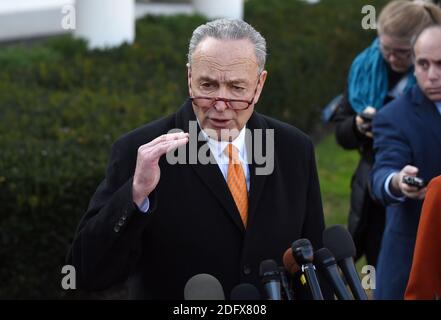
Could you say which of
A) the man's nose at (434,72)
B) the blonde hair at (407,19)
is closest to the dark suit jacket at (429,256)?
the man's nose at (434,72)

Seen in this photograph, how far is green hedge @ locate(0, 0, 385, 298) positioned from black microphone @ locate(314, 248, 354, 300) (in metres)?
3.11

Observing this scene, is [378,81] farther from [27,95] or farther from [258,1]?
[258,1]

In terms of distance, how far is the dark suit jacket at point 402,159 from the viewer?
4266 millimetres

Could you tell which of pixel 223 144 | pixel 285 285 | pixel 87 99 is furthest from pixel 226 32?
pixel 87 99

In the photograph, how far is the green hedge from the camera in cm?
560

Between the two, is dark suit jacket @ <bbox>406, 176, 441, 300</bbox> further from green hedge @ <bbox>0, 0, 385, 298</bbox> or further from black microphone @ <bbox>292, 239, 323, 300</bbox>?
green hedge @ <bbox>0, 0, 385, 298</bbox>

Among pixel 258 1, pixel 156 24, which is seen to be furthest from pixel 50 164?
pixel 258 1

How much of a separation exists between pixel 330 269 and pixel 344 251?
12cm

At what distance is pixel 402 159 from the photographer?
14.0ft

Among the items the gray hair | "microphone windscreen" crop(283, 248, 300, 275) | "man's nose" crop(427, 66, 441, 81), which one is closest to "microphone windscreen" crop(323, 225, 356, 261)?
"microphone windscreen" crop(283, 248, 300, 275)

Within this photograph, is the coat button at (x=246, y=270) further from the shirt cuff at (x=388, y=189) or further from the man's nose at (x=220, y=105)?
the shirt cuff at (x=388, y=189)

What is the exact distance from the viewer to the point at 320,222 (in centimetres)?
345
